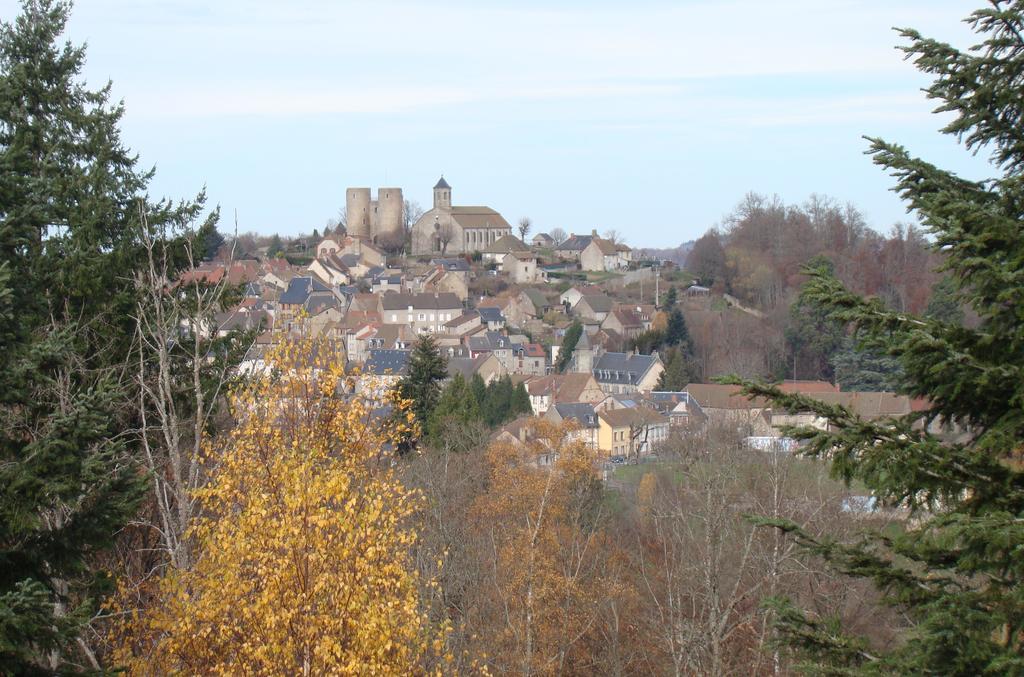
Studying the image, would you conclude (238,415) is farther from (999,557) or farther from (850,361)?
(850,361)

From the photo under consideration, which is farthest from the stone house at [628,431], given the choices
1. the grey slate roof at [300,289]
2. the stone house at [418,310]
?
the grey slate roof at [300,289]

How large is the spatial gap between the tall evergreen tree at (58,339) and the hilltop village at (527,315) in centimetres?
1397

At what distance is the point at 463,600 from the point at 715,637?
256 inches

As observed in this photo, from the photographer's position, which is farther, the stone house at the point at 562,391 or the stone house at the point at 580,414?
the stone house at the point at 562,391

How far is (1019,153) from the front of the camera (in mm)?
4301

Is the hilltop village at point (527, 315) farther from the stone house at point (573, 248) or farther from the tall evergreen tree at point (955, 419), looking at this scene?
the tall evergreen tree at point (955, 419)

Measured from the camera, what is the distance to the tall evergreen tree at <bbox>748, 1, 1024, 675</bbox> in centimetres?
368

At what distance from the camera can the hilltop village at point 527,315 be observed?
41281 millimetres

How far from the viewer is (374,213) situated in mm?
100812

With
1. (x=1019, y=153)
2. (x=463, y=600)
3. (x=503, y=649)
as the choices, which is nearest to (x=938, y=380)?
(x=1019, y=153)

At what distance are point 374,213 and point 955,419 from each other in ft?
324

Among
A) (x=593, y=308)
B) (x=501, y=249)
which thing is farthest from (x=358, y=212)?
(x=593, y=308)

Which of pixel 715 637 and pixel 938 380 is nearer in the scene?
pixel 938 380

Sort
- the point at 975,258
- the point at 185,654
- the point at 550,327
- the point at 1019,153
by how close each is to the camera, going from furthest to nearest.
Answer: the point at 550,327 < the point at 185,654 < the point at 1019,153 < the point at 975,258
